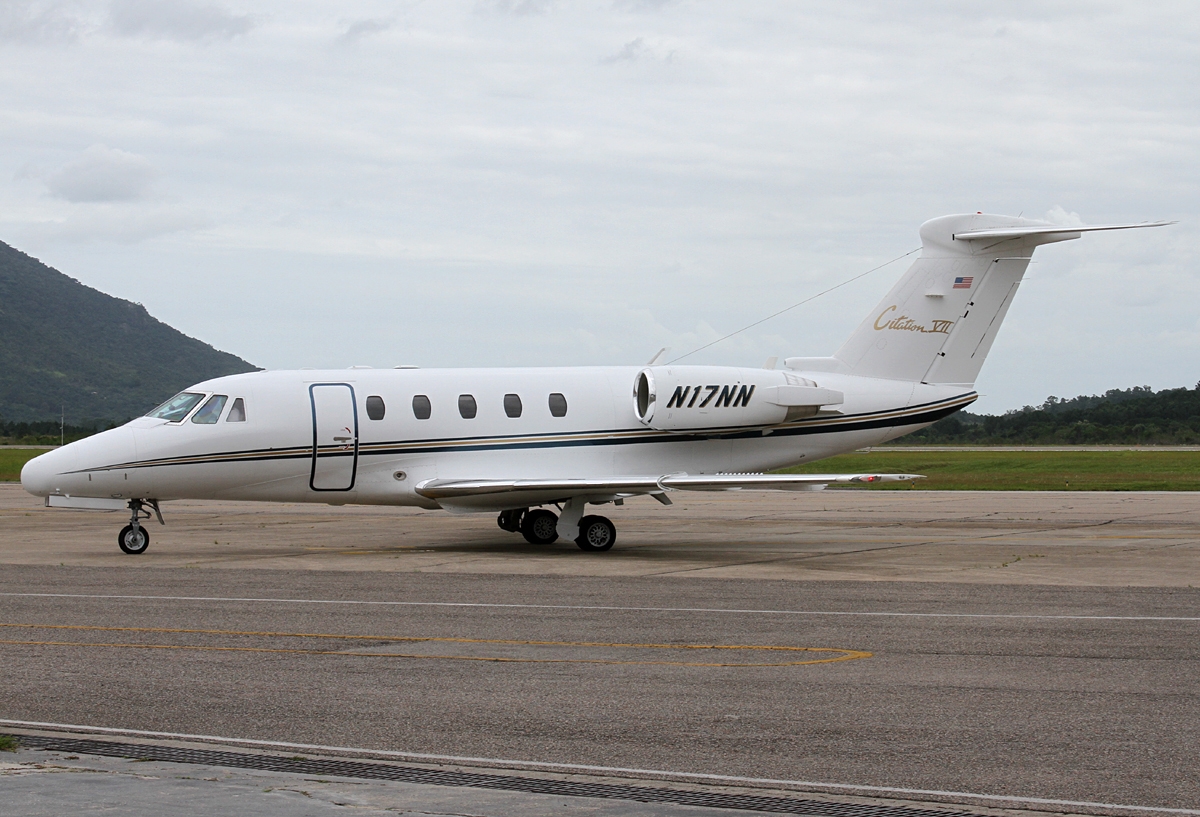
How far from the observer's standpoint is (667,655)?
1242 cm

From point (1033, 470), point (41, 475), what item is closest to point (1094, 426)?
point (1033, 470)

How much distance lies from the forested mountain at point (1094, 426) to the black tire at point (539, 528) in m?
70.9

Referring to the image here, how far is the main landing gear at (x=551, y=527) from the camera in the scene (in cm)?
2417

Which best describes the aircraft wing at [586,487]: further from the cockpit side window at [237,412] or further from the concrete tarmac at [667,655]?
the cockpit side window at [237,412]

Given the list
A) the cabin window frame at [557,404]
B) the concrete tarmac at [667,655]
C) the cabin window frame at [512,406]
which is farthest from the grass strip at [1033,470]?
the concrete tarmac at [667,655]

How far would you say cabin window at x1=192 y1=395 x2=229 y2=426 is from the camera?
2292cm

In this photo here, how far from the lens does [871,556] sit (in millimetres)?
22844

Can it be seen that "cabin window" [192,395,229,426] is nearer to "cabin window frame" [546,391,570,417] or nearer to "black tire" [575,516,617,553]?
"cabin window frame" [546,391,570,417]

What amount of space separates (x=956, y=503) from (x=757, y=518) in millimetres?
7527

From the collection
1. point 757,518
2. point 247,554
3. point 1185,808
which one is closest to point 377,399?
point 247,554

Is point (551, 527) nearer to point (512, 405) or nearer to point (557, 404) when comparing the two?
point (557, 404)

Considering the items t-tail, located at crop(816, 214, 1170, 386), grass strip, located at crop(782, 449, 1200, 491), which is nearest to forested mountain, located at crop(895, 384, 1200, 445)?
grass strip, located at crop(782, 449, 1200, 491)

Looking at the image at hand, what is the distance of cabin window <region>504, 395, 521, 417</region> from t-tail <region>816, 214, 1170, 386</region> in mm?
5483

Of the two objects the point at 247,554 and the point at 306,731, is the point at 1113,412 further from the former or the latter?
the point at 306,731
